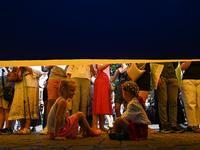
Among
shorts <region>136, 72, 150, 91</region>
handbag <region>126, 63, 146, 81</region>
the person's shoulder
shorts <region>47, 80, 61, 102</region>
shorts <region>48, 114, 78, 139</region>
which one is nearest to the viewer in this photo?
the person's shoulder

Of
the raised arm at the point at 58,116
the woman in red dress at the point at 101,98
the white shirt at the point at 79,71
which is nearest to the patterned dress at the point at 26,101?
the white shirt at the point at 79,71

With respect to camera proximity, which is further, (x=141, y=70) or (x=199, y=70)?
(x=199, y=70)

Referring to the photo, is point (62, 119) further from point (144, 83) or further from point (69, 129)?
point (144, 83)

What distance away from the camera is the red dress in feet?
15.8

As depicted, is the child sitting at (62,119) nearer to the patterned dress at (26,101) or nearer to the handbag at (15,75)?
the patterned dress at (26,101)

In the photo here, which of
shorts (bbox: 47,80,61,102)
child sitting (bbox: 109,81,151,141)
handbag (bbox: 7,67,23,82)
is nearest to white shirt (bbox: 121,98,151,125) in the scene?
child sitting (bbox: 109,81,151,141)

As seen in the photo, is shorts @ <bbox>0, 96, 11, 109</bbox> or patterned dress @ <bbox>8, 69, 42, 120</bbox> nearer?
patterned dress @ <bbox>8, 69, 42, 120</bbox>

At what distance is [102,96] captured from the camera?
4.86 m

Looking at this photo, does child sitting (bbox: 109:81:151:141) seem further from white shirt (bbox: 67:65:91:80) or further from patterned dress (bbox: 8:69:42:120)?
patterned dress (bbox: 8:69:42:120)
